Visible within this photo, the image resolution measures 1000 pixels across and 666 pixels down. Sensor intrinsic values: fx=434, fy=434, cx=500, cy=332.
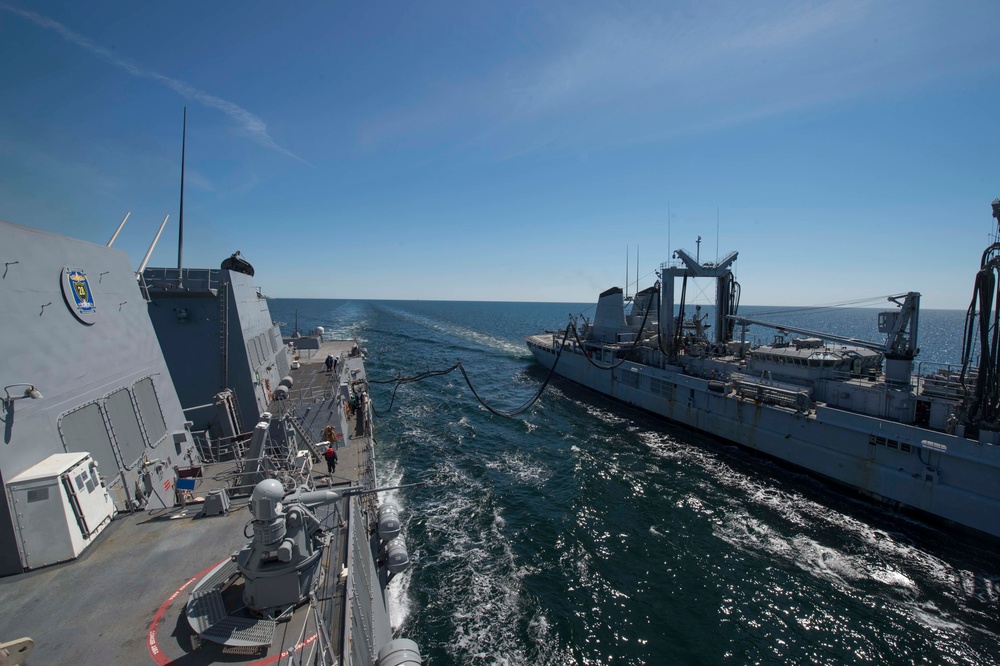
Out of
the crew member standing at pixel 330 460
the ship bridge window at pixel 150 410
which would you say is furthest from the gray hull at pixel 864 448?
the ship bridge window at pixel 150 410

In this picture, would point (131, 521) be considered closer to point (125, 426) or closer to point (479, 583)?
point (125, 426)

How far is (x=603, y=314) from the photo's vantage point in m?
44.2

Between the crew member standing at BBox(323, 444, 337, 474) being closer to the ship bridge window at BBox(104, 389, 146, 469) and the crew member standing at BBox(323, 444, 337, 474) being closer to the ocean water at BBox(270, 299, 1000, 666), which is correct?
the ocean water at BBox(270, 299, 1000, 666)

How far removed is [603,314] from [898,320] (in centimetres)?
2369

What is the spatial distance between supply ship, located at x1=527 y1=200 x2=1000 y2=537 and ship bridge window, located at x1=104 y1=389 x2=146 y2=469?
1895 cm

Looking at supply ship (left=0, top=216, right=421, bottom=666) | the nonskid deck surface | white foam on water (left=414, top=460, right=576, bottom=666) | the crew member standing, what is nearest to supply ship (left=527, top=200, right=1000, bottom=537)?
white foam on water (left=414, top=460, right=576, bottom=666)

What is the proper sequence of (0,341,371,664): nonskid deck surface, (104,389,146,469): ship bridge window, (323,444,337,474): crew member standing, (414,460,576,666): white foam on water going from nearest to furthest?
(0,341,371,664): nonskid deck surface → (104,389,146,469): ship bridge window → (414,460,576,666): white foam on water → (323,444,337,474): crew member standing

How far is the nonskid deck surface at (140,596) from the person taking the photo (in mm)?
5754

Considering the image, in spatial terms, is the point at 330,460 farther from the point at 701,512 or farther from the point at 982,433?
the point at 982,433

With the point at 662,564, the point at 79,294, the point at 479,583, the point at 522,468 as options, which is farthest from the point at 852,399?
the point at 79,294

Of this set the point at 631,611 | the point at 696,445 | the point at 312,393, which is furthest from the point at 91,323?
the point at 696,445

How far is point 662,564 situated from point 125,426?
16.7 metres

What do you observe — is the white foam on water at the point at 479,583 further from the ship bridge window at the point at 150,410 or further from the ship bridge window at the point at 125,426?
the ship bridge window at the point at 150,410

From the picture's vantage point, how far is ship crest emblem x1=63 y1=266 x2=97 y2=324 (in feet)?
29.5
